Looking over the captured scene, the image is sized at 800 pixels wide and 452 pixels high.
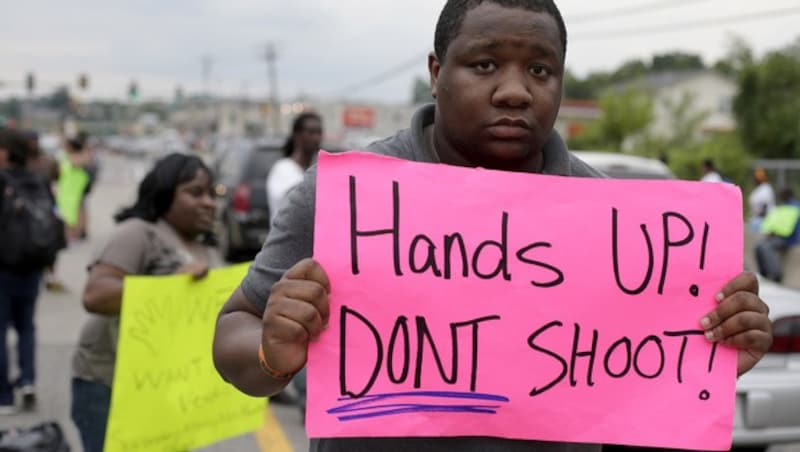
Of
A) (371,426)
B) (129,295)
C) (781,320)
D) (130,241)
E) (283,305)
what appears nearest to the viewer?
(283,305)

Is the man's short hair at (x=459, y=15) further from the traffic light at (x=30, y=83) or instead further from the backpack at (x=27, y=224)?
the traffic light at (x=30, y=83)

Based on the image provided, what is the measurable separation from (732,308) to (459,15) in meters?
0.74

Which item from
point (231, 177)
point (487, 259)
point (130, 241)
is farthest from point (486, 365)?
point (231, 177)

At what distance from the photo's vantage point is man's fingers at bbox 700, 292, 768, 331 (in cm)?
195

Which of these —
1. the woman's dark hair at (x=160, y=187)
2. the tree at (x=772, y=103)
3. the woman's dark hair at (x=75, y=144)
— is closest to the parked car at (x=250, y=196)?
the woman's dark hair at (x=75, y=144)

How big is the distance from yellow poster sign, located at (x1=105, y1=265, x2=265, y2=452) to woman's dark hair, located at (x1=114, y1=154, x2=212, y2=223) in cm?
38

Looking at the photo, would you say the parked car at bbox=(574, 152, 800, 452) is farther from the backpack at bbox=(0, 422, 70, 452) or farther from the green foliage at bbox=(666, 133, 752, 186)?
the green foliage at bbox=(666, 133, 752, 186)

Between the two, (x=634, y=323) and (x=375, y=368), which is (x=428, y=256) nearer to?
(x=375, y=368)

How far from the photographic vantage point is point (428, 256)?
77.7 inches

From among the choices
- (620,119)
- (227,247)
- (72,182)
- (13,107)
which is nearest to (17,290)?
(227,247)

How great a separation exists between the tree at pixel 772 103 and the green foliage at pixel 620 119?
1043 cm

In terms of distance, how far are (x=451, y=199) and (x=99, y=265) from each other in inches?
97.5

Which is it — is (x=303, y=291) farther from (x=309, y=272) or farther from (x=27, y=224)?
(x=27, y=224)

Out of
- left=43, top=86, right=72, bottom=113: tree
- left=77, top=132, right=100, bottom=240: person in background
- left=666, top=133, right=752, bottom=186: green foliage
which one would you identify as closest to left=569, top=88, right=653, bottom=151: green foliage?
left=666, top=133, right=752, bottom=186: green foliage
